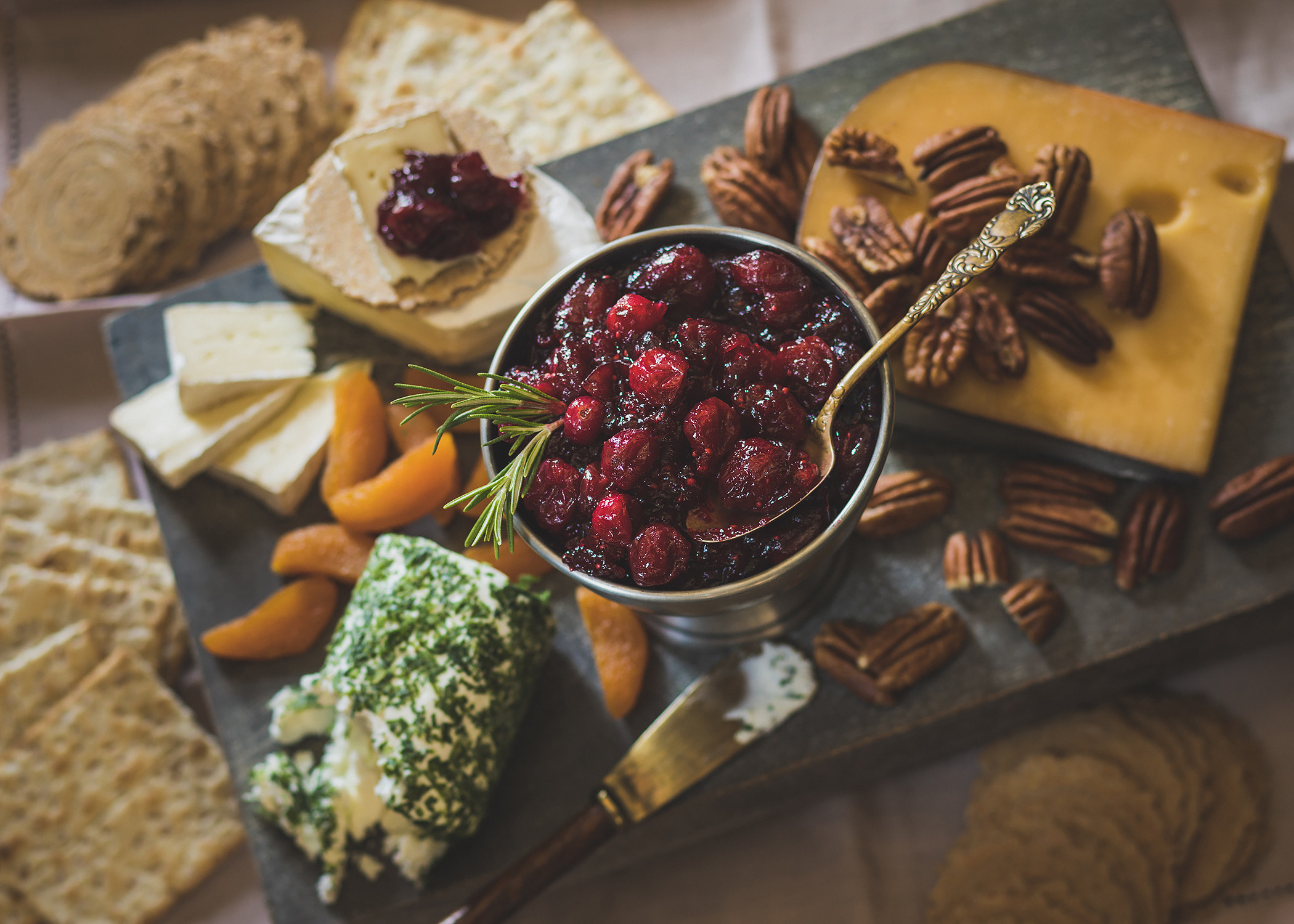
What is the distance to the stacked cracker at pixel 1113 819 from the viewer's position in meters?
1.80

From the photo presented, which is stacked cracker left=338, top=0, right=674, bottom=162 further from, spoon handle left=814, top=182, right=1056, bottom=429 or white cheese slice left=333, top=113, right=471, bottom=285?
spoon handle left=814, top=182, right=1056, bottom=429

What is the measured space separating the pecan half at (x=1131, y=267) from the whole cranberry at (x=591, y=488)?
1021mm

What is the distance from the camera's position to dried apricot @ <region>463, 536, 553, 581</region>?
178cm

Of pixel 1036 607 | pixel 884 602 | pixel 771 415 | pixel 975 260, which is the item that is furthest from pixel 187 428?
pixel 1036 607

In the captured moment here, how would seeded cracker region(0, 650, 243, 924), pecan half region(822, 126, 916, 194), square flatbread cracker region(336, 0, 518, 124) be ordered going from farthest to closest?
square flatbread cracker region(336, 0, 518, 124) < seeded cracker region(0, 650, 243, 924) < pecan half region(822, 126, 916, 194)

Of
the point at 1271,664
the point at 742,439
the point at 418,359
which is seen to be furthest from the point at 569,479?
the point at 1271,664

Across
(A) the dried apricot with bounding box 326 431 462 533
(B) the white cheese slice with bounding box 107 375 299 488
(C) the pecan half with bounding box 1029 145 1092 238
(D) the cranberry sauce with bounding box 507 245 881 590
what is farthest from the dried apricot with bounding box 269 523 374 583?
(C) the pecan half with bounding box 1029 145 1092 238

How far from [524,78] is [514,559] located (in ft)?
4.58

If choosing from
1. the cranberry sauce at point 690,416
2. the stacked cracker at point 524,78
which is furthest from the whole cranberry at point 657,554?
the stacked cracker at point 524,78

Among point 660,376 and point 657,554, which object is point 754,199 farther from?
point 657,554

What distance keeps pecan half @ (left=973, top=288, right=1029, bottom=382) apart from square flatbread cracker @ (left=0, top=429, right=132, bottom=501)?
215 centimetres

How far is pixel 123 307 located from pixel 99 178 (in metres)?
0.35

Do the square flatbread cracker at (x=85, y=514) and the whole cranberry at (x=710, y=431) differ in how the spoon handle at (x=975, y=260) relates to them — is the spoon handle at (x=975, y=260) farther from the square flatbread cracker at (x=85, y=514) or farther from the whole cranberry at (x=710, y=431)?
the square flatbread cracker at (x=85, y=514)

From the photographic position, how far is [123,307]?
243 cm
